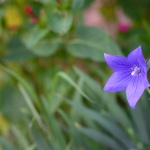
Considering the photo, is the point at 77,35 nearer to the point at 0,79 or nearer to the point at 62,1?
the point at 62,1

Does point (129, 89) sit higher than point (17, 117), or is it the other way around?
point (17, 117)

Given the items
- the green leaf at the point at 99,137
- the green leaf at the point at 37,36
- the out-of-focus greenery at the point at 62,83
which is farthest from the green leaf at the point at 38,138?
the green leaf at the point at 37,36

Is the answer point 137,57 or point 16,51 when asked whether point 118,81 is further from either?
point 16,51

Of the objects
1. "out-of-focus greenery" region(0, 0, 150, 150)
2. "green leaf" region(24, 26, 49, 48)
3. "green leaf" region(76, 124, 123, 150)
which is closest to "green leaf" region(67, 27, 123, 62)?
"out-of-focus greenery" region(0, 0, 150, 150)

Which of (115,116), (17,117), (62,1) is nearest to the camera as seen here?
(62,1)

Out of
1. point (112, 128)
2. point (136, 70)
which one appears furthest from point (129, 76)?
point (112, 128)

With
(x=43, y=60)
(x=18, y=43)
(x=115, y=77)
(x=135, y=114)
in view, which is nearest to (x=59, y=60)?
(x=43, y=60)
